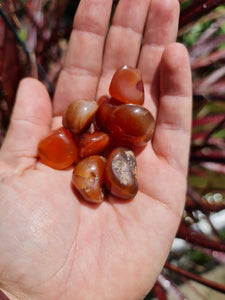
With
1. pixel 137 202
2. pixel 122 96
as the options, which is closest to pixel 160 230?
pixel 137 202

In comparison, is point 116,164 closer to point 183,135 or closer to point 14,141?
point 183,135

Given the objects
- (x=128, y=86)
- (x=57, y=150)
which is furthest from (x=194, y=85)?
(x=57, y=150)

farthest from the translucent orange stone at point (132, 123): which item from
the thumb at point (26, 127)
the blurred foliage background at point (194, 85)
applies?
the blurred foliage background at point (194, 85)

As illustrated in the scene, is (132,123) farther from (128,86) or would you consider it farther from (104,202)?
(104,202)

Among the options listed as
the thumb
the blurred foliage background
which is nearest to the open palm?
the thumb

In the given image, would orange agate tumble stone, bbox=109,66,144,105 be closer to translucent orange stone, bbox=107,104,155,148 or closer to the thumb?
translucent orange stone, bbox=107,104,155,148

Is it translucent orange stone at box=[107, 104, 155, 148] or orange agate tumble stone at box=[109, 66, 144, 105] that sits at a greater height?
orange agate tumble stone at box=[109, 66, 144, 105]

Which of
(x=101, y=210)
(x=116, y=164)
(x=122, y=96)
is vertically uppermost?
(x=122, y=96)
